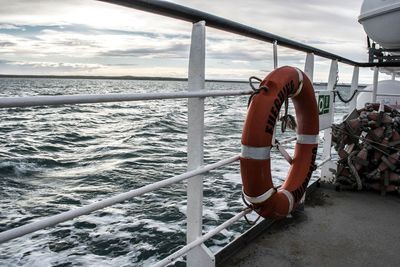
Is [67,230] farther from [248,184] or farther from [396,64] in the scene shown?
[396,64]

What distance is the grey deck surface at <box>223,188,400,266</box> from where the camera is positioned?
1798 millimetres

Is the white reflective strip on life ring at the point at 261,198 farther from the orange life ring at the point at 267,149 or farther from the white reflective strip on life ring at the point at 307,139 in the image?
the white reflective strip on life ring at the point at 307,139

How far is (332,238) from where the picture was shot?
6.73 feet

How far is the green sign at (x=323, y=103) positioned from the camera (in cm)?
267

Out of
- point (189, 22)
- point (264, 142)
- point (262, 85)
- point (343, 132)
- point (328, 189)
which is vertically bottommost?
point (328, 189)

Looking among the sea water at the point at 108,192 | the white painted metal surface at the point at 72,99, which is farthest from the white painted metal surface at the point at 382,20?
the white painted metal surface at the point at 72,99

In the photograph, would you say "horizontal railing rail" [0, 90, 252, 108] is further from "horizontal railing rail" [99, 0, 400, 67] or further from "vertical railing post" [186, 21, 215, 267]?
"horizontal railing rail" [99, 0, 400, 67]

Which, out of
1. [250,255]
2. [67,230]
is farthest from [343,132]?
Result: [67,230]

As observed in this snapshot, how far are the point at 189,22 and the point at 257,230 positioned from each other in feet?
3.88

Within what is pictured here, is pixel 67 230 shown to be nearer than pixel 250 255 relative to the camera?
No

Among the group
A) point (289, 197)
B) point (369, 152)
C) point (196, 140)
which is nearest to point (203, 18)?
point (196, 140)

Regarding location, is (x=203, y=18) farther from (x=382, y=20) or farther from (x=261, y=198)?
(x=382, y=20)

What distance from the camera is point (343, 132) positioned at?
→ 320cm

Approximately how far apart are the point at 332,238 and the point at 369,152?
1300 millimetres
